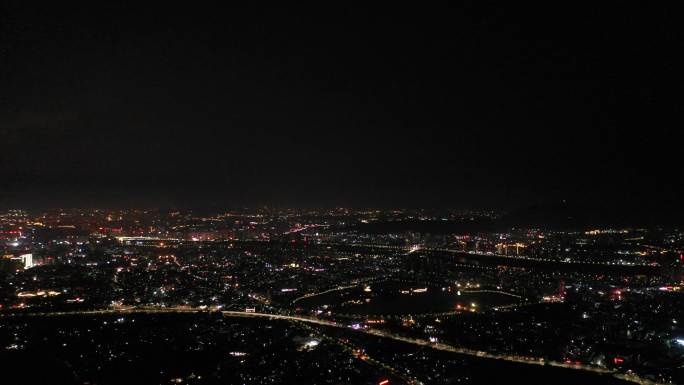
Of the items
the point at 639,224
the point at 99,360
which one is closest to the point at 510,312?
the point at 99,360

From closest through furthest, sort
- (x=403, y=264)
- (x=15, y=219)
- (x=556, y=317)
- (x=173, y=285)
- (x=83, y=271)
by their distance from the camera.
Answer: (x=556, y=317), (x=173, y=285), (x=83, y=271), (x=403, y=264), (x=15, y=219)

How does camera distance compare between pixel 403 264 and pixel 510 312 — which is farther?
pixel 403 264

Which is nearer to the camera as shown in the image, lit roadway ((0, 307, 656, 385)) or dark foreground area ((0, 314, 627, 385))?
dark foreground area ((0, 314, 627, 385))

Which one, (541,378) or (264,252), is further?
(264,252)

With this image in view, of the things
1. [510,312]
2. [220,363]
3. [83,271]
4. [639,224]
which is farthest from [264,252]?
[639,224]

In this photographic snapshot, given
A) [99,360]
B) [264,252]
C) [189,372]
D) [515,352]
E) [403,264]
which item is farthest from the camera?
[264,252]

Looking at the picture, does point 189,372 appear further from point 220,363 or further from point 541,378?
point 541,378

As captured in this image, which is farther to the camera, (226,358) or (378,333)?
(378,333)

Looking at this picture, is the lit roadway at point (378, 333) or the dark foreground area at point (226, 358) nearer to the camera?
the dark foreground area at point (226, 358)

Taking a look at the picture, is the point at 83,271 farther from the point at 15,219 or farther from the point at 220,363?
the point at 15,219
